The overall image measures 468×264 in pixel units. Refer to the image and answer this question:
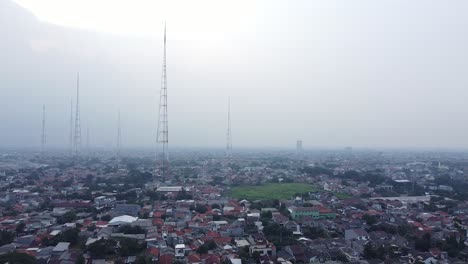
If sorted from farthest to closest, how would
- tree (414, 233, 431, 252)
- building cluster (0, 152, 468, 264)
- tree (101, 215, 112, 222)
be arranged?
tree (101, 215, 112, 222) < tree (414, 233, 431, 252) < building cluster (0, 152, 468, 264)

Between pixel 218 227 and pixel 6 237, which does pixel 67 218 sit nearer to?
pixel 6 237

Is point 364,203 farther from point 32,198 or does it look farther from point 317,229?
point 32,198

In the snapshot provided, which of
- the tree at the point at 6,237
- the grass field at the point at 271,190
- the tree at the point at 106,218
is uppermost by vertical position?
the tree at the point at 6,237

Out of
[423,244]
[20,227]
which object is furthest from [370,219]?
[20,227]

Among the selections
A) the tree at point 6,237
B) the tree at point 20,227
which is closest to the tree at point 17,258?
the tree at point 6,237

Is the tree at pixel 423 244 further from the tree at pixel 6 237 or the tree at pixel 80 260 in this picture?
the tree at pixel 6 237

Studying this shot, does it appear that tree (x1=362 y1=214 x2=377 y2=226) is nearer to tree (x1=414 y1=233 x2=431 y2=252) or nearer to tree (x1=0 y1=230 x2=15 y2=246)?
tree (x1=414 y1=233 x2=431 y2=252)

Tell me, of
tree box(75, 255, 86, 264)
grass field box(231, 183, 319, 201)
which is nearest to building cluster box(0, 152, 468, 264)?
tree box(75, 255, 86, 264)

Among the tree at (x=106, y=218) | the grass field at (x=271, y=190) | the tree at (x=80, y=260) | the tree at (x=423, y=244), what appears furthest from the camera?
the grass field at (x=271, y=190)

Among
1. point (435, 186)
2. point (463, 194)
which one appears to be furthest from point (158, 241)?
point (435, 186)
